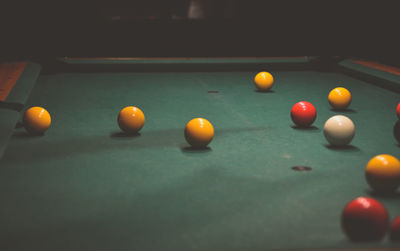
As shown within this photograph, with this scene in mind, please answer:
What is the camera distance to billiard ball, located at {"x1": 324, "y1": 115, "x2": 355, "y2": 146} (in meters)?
3.58

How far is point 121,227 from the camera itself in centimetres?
224

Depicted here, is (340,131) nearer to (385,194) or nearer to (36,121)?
(385,194)

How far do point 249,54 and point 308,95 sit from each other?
4.53 meters

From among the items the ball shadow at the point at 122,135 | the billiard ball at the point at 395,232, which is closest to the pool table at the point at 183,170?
the ball shadow at the point at 122,135

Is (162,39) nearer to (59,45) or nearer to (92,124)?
(59,45)

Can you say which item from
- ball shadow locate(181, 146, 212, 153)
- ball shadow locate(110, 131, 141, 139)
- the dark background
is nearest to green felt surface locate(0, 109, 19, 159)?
ball shadow locate(110, 131, 141, 139)

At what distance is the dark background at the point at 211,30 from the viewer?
878 cm

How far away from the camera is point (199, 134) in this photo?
138 inches

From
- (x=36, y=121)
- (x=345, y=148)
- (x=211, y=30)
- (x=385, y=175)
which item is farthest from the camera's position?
(x=211, y=30)

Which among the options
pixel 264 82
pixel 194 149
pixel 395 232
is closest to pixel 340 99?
pixel 264 82

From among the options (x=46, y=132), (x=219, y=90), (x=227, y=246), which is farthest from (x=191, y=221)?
(x=219, y=90)

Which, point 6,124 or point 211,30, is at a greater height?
point 6,124

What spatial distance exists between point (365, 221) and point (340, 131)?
1.65 metres

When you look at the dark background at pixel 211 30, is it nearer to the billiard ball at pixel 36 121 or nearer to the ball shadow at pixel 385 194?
the billiard ball at pixel 36 121
